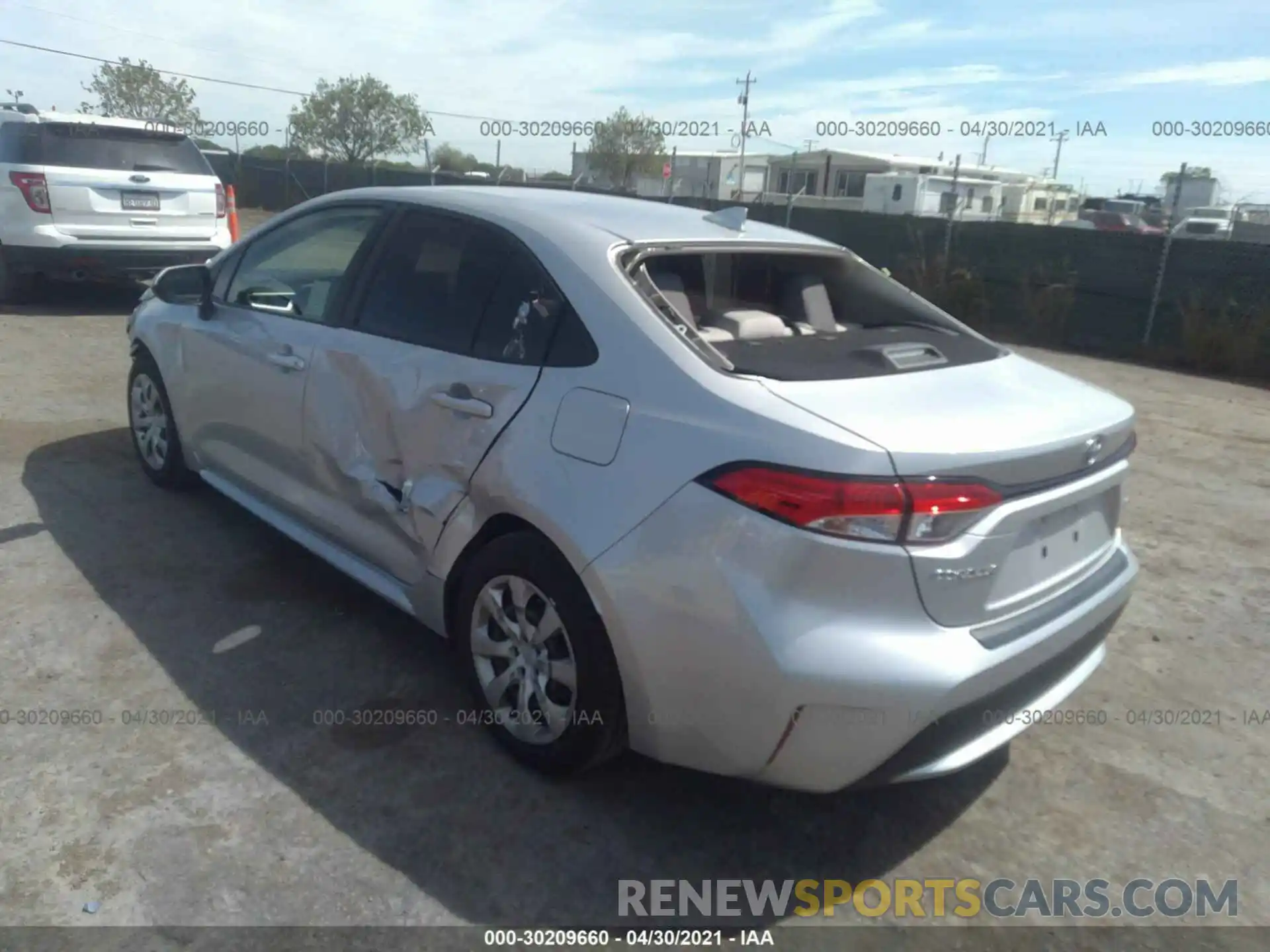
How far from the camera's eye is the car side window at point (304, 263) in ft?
12.4

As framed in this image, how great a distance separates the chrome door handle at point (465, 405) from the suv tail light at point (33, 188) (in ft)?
24.5

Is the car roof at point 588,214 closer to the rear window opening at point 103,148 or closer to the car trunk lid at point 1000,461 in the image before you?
the car trunk lid at point 1000,461

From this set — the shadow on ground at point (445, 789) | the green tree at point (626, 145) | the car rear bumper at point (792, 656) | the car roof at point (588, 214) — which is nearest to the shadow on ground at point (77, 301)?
the shadow on ground at point (445, 789)

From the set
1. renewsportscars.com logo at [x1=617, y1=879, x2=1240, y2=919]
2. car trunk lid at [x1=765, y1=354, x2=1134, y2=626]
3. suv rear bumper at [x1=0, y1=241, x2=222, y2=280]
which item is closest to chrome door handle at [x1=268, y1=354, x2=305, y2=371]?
car trunk lid at [x1=765, y1=354, x2=1134, y2=626]

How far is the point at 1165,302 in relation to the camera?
12.4 metres

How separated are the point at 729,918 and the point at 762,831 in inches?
13.4

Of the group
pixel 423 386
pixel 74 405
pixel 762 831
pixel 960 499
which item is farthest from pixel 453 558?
pixel 74 405

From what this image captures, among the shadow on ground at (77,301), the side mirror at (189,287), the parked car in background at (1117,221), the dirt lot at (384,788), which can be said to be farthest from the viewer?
the parked car in background at (1117,221)

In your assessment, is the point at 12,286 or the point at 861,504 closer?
the point at 861,504

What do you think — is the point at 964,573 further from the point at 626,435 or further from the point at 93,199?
the point at 93,199

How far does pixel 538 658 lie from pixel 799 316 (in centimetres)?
141

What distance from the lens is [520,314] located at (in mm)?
3047

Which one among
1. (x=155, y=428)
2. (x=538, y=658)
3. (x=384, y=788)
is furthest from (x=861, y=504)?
(x=155, y=428)

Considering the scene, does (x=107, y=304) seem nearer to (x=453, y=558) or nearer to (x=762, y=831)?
(x=453, y=558)
